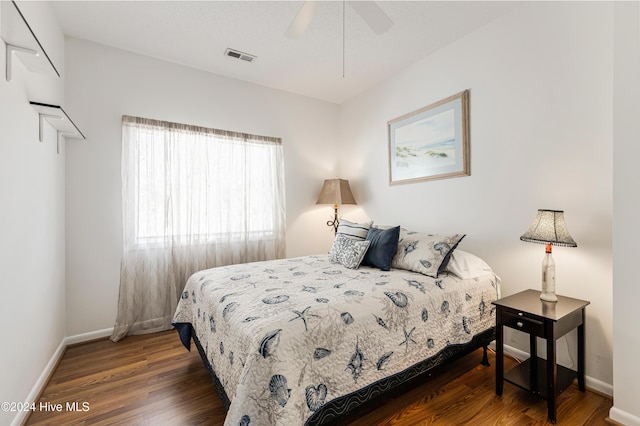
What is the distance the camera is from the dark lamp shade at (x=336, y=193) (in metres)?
3.73

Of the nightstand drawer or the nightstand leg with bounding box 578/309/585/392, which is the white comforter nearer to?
the nightstand drawer

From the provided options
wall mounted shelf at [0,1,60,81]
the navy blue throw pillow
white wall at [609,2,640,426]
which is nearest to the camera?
wall mounted shelf at [0,1,60,81]

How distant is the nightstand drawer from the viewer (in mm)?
1699

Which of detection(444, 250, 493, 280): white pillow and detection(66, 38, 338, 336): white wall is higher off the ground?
detection(66, 38, 338, 336): white wall

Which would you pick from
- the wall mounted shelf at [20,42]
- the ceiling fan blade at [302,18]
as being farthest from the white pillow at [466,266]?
the wall mounted shelf at [20,42]

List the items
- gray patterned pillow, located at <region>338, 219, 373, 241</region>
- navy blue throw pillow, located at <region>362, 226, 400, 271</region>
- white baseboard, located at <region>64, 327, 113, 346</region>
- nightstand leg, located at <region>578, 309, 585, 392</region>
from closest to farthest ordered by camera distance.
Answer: nightstand leg, located at <region>578, 309, 585, 392</region> < navy blue throw pillow, located at <region>362, 226, 400, 271</region> < white baseboard, located at <region>64, 327, 113, 346</region> < gray patterned pillow, located at <region>338, 219, 373, 241</region>

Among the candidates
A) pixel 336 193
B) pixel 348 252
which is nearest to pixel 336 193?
pixel 336 193

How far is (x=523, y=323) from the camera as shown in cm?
178

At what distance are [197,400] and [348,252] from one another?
1.55 m

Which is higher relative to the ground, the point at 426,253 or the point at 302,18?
the point at 302,18

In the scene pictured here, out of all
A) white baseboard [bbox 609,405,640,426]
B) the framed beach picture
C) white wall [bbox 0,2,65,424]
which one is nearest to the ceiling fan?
the framed beach picture

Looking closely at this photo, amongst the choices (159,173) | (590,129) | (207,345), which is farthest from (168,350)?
(590,129)

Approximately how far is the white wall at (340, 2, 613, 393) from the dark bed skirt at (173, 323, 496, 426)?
0.60m

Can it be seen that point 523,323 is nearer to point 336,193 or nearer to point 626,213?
point 626,213
